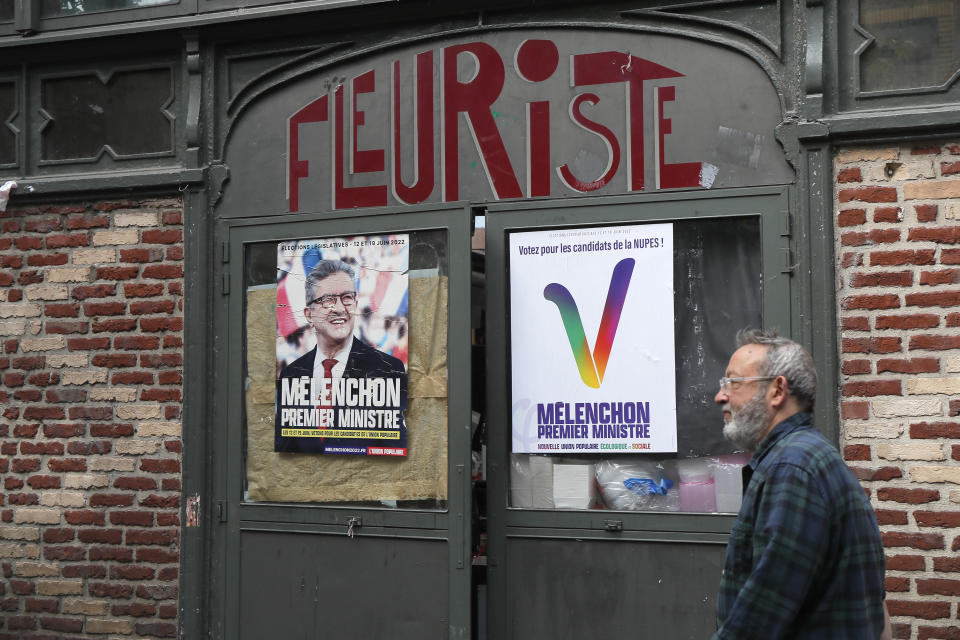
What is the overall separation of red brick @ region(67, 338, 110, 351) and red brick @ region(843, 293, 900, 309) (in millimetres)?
4153

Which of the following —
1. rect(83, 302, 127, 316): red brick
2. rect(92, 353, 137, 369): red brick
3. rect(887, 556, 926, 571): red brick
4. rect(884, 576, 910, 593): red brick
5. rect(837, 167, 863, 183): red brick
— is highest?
rect(837, 167, 863, 183): red brick

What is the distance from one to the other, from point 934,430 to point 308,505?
3205 millimetres

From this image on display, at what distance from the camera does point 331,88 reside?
594 cm

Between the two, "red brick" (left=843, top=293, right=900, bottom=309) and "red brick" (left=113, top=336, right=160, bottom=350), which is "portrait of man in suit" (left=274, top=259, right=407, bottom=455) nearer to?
"red brick" (left=113, top=336, right=160, bottom=350)

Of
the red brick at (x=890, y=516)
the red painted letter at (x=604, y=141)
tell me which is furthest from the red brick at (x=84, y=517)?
the red brick at (x=890, y=516)

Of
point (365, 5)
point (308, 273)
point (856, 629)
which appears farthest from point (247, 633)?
point (856, 629)

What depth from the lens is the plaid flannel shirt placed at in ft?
9.04

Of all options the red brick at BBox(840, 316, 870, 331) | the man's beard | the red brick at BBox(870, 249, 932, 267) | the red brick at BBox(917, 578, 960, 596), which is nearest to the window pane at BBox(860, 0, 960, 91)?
the red brick at BBox(870, 249, 932, 267)

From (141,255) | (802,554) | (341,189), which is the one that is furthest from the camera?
(141,255)

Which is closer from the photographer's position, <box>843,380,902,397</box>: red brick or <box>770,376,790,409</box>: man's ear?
<box>770,376,790,409</box>: man's ear

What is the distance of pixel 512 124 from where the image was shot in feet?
18.4

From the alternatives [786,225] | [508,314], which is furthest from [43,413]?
[786,225]

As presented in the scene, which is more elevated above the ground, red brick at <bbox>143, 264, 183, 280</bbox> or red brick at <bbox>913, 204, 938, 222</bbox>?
red brick at <bbox>913, 204, 938, 222</bbox>

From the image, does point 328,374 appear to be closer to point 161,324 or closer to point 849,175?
point 161,324
